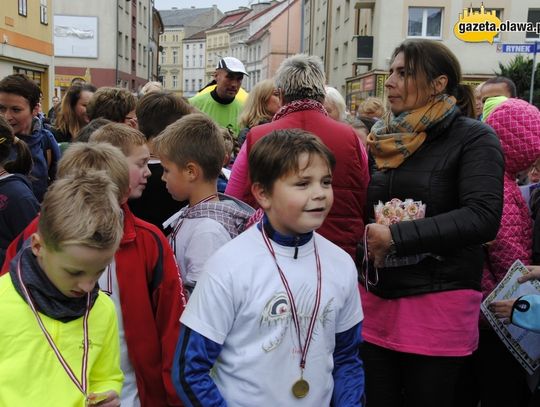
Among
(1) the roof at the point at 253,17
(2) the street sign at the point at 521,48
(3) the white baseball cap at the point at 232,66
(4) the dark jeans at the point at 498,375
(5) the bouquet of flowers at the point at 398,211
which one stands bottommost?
(4) the dark jeans at the point at 498,375

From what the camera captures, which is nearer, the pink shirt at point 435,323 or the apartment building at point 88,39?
the pink shirt at point 435,323

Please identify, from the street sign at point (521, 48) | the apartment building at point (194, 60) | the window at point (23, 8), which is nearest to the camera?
the street sign at point (521, 48)

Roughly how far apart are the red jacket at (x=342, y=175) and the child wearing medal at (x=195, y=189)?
57cm

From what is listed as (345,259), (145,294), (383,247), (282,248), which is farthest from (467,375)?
(145,294)

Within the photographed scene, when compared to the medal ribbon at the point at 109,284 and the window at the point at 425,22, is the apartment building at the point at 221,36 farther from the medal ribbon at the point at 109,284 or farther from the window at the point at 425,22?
the medal ribbon at the point at 109,284

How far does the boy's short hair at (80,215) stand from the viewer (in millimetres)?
1925

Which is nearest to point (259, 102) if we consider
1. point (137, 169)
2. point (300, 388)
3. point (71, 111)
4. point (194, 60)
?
point (71, 111)

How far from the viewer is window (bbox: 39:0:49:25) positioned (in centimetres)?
2505

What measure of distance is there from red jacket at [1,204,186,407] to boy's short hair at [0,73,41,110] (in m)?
2.70

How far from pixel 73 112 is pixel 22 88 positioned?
4.31 feet

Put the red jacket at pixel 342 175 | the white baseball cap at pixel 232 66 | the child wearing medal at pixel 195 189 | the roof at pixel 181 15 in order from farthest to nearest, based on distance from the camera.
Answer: the roof at pixel 181 15 → the white baseball cap at pixel 232 66 → the red jacket at pixel 342 175 → the child wearing medal at pixel 195 189

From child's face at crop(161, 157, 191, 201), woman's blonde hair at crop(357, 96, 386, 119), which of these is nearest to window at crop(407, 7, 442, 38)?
woman's blonde hair at crop(357, 96, 386, 119)

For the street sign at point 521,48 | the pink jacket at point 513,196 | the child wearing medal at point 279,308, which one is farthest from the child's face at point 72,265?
the street sign at point 521,48

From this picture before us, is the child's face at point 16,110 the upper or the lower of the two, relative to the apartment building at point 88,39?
lower
